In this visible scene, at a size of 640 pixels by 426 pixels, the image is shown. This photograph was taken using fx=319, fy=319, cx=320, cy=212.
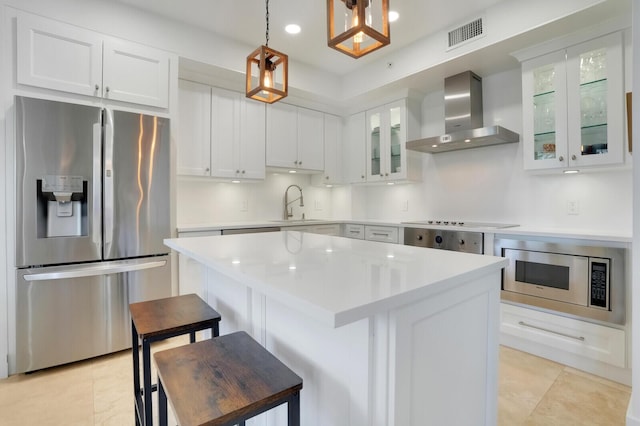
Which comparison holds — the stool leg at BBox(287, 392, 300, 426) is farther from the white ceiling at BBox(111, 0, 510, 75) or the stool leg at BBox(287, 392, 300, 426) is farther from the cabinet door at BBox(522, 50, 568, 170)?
the white ceiling at BBox(111, 0, 510, 75)

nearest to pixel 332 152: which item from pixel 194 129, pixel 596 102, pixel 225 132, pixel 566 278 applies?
pixel 225 132

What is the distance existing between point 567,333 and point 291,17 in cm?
321

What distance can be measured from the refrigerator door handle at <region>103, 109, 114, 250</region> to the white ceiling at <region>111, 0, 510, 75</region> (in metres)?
1.03

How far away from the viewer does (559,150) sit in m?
2.41

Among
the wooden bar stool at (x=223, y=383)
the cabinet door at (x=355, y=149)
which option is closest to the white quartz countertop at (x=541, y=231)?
the cabinet door at (x=355, y=149)

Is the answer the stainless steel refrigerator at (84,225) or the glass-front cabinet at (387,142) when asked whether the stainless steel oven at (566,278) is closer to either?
the glass-front cabinet at (387,142)

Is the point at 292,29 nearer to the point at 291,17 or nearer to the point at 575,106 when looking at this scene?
the point at 291,17

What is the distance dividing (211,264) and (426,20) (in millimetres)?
2744

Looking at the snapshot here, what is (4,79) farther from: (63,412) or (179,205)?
(63,412)

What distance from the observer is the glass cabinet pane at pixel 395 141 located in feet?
11.9

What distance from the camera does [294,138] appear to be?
389 centimetres

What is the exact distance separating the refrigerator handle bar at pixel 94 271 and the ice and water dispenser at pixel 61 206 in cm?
25

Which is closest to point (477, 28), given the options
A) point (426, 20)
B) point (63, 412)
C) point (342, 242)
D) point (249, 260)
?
point (426, 20)

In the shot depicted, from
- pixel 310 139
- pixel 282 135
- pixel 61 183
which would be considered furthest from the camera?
pixel 310 139
